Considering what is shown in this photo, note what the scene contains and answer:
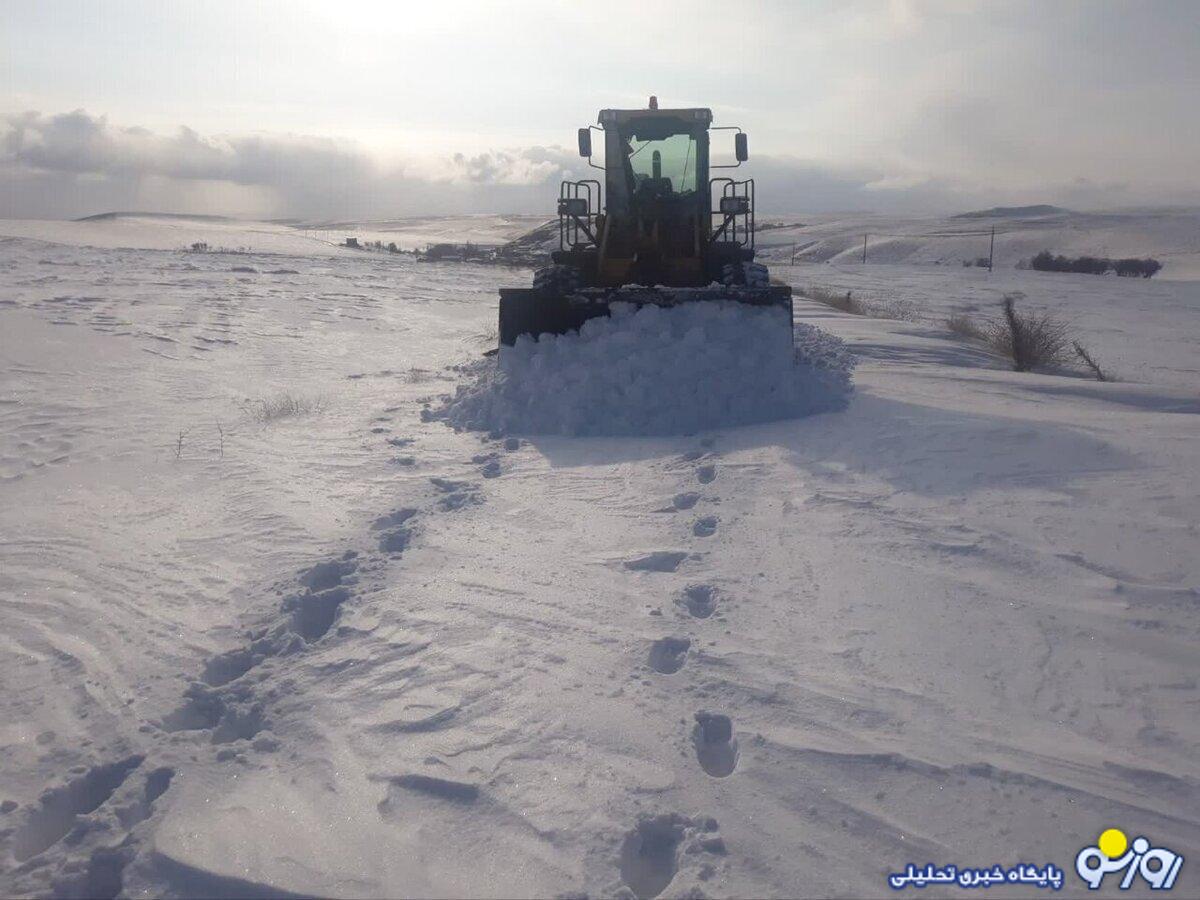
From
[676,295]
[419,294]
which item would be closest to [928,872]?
[676,295]

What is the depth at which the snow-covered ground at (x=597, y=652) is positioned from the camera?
258 centimetres

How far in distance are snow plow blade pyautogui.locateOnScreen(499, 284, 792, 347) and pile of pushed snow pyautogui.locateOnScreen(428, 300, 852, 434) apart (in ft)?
0.36

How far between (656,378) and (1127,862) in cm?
521

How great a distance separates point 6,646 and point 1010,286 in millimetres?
28475

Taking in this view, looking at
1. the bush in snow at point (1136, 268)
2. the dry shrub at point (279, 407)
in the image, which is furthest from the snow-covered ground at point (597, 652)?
the bush in snow at point (1136, 268)

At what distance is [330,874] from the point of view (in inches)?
97.8

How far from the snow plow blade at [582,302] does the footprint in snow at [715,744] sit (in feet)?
17.1

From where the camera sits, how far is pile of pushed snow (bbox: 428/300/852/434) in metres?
7.12

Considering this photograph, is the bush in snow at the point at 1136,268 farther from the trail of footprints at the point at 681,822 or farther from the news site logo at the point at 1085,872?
the news site logo at the point at 1085,872

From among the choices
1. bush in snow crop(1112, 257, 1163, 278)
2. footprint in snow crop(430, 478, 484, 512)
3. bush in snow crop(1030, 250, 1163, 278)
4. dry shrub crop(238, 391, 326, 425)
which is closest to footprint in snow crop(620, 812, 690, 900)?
footprint in snow crop(430, 478, 484, 512)

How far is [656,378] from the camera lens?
23.8ft

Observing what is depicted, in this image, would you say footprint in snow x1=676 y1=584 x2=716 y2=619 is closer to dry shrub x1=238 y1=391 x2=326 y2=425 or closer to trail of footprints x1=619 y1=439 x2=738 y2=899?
trail of footprints x1=619 y1=439 x2=738 y2=899

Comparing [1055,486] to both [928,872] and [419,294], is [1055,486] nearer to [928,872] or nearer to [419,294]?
[928,872]

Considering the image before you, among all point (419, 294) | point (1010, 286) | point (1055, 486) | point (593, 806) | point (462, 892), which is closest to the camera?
point (462, 892)
